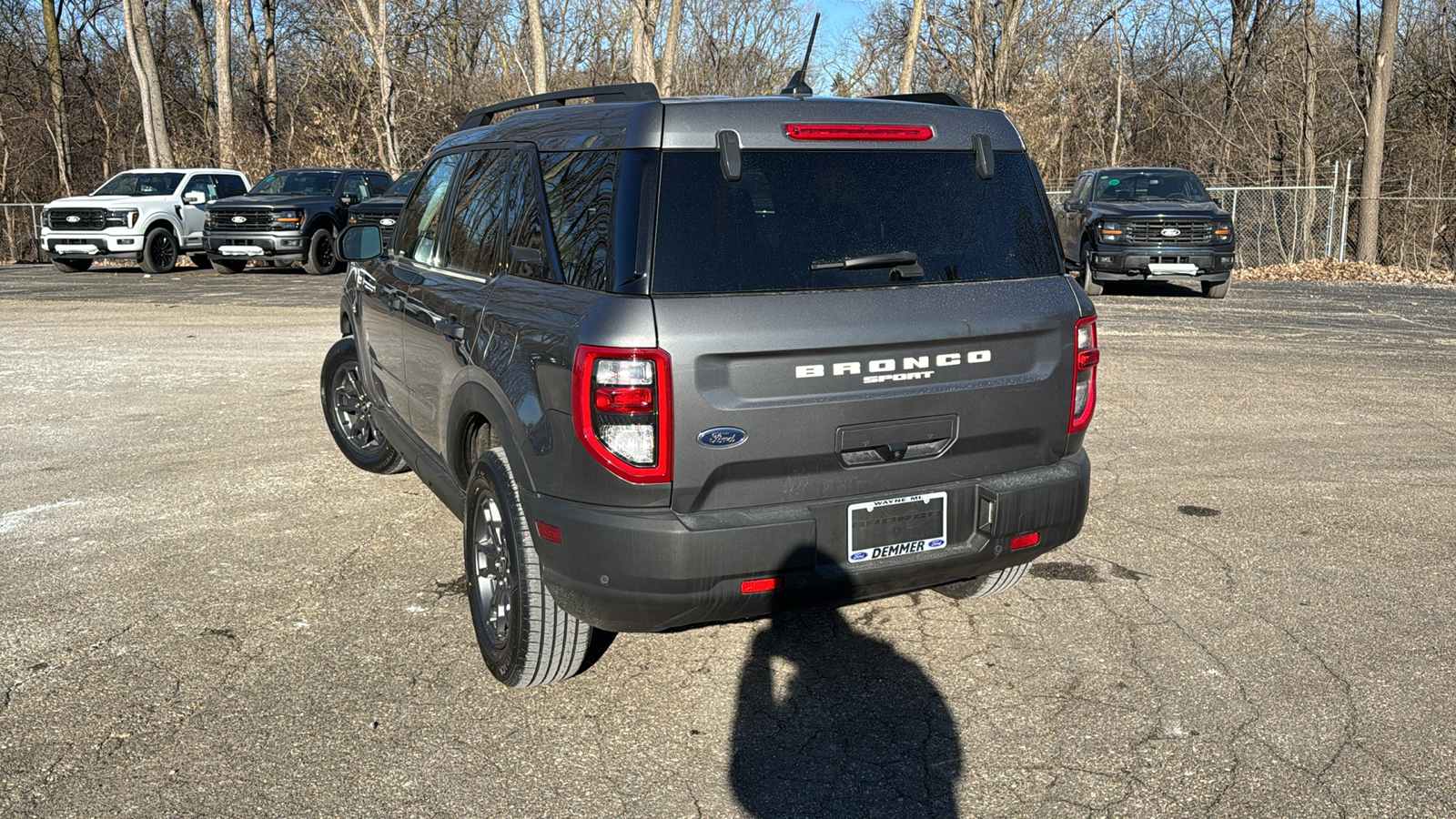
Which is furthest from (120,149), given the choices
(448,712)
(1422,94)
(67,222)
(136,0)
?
(448,712)

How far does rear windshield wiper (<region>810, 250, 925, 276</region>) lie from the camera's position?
3.63m

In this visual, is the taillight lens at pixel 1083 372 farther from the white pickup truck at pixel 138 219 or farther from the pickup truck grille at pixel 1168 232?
the white pickup truck at pixel 138 219

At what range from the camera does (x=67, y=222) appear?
2228 centimetres

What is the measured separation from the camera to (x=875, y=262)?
3670 mm

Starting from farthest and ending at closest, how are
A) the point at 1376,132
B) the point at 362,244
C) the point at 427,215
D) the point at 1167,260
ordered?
the point at 1376,132, the point at 1167,260, the point at 362,244, the point at 427,215

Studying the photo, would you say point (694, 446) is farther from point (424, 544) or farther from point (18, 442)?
point (18, 442)

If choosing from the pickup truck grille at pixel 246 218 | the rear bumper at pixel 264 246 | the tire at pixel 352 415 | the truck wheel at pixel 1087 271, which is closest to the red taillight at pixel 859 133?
the tire at pixel 352 415

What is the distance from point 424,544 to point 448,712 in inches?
71.8

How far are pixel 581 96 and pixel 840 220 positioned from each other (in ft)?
5.21

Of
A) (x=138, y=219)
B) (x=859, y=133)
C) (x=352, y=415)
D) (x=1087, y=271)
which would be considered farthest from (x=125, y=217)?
(x=859, y=133)

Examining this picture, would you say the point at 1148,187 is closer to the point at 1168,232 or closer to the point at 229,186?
the point at 1168,232

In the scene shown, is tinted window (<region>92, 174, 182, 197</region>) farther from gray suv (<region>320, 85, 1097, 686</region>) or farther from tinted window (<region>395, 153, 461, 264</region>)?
gray suv (<region>320, 85, 1097, 686</region>)

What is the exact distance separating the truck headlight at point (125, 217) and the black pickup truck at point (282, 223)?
1.42m

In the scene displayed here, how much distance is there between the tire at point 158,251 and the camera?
2230 cm
